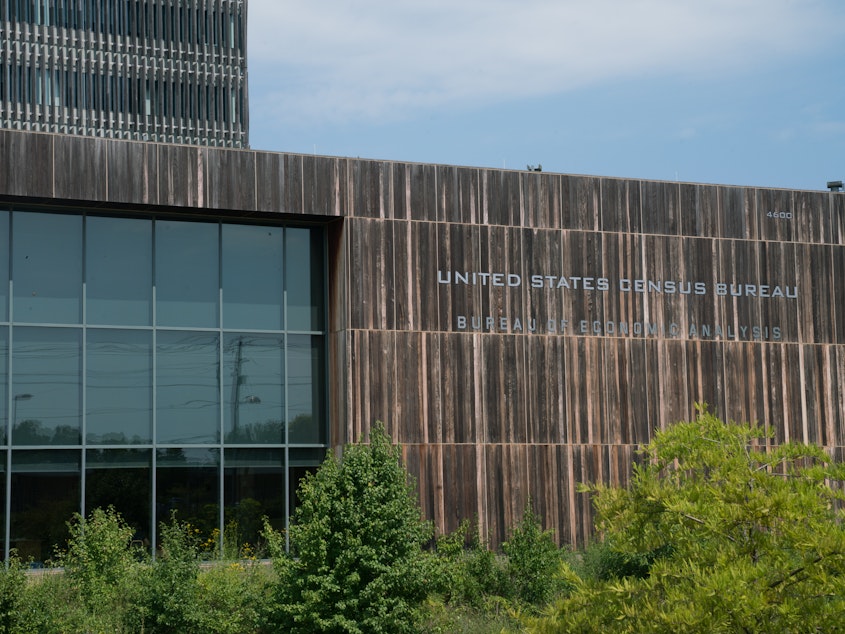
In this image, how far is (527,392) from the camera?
22.0 meters

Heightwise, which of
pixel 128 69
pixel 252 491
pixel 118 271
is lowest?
pixel 252 491

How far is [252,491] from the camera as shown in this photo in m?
20.8

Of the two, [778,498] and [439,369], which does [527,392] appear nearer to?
[439,369]

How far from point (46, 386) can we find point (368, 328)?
5.61 m

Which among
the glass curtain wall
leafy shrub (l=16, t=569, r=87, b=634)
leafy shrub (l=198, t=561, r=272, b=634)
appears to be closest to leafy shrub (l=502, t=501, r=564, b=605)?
leafy shrub (l=198, t=561, r=272, b=634)

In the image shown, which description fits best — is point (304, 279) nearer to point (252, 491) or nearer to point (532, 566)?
point (252, 491)

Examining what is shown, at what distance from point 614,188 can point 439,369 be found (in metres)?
5.20

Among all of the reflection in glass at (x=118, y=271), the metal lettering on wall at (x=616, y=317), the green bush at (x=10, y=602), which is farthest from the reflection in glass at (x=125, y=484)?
the metal lettering on wall at (x=616, y=317)

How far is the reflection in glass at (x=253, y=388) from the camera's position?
68.3ft

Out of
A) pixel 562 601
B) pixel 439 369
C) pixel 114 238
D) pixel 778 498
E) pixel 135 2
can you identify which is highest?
pixel 135 2

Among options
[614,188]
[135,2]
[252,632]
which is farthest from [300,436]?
[135,2]

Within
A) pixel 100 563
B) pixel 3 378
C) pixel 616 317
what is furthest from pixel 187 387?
pixel 616 317

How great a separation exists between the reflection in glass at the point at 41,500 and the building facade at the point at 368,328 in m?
0.03

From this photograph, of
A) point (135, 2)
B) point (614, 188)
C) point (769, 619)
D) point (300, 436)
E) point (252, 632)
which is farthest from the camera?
point (135, 2)
